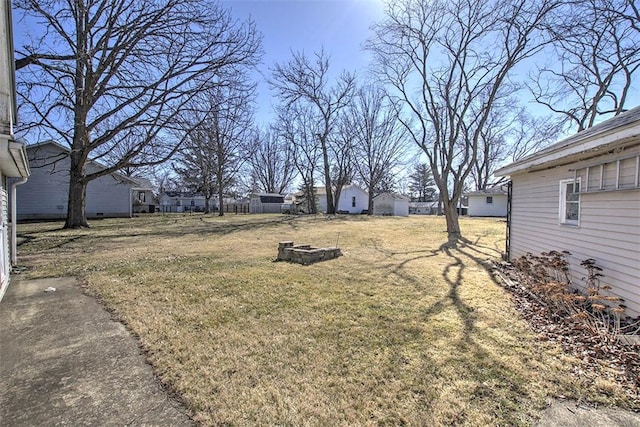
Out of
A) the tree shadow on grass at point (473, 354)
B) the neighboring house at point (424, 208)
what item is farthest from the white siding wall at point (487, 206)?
the tree shadow on grass at point (473, 354)

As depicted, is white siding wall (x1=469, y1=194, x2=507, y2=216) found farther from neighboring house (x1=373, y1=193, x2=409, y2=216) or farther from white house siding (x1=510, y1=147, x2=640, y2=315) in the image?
white house siding (x1=510, y1=147, x2=640, y2=315)

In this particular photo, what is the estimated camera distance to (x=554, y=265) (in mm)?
5320

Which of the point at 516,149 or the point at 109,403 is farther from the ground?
the point at 516,149

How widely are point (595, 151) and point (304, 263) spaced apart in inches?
232

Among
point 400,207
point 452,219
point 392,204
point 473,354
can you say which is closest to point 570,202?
point 473,354

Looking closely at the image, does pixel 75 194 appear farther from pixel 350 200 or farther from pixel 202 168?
pixel 350 200

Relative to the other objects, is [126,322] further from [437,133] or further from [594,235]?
[437,133]

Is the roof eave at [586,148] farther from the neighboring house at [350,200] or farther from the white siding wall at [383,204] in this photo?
the white siding wall at [383,204]

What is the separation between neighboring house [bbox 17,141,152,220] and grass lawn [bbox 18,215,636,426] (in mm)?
17935

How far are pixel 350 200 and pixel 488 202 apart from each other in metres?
16.6

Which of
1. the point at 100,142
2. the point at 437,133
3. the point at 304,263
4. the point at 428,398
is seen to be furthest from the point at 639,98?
the point at 100,142

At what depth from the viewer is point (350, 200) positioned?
4222 cm

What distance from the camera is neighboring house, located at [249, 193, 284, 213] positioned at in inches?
1599

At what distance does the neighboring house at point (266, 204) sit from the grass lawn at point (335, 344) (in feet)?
110
